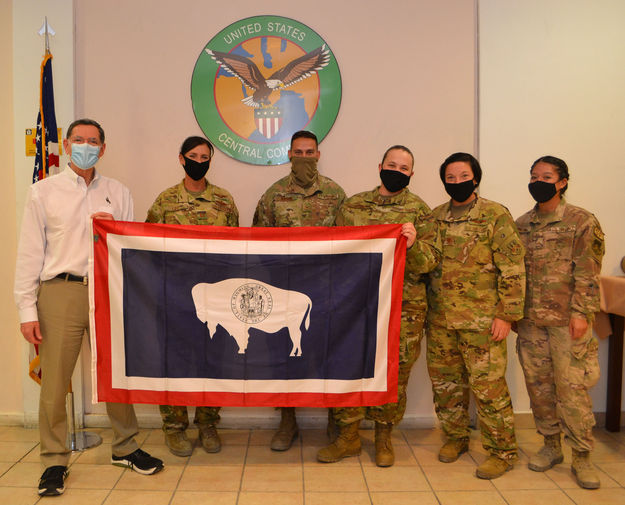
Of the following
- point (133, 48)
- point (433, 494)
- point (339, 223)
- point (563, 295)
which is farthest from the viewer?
point (133, 48)

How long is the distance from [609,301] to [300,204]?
2095mm

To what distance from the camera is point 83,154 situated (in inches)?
96.8

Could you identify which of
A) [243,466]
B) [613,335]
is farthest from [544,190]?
[243,466]

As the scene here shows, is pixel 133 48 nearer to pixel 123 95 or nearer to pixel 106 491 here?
pixel 123 95

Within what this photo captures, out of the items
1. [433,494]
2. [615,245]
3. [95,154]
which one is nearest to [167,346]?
[95,154]

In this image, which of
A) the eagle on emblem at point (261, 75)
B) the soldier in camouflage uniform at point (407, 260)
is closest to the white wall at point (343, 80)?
the eagle on emblem at point (261, 75)

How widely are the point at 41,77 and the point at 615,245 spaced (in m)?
4.01

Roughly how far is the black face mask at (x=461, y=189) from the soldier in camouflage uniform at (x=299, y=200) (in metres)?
0.72

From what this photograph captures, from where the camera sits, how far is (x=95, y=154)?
8.19 ft

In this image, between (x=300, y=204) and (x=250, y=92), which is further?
(x=250, y=92)

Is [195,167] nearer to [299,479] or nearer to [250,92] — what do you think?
[250,92]

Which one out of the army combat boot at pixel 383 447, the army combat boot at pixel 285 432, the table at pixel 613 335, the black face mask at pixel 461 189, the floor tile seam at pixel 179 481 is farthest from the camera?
the table at pixel 613 335

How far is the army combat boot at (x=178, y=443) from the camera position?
2.82 m

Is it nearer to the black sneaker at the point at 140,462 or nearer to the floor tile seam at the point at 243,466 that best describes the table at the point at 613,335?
the floor tile seam at the point at 243,466
